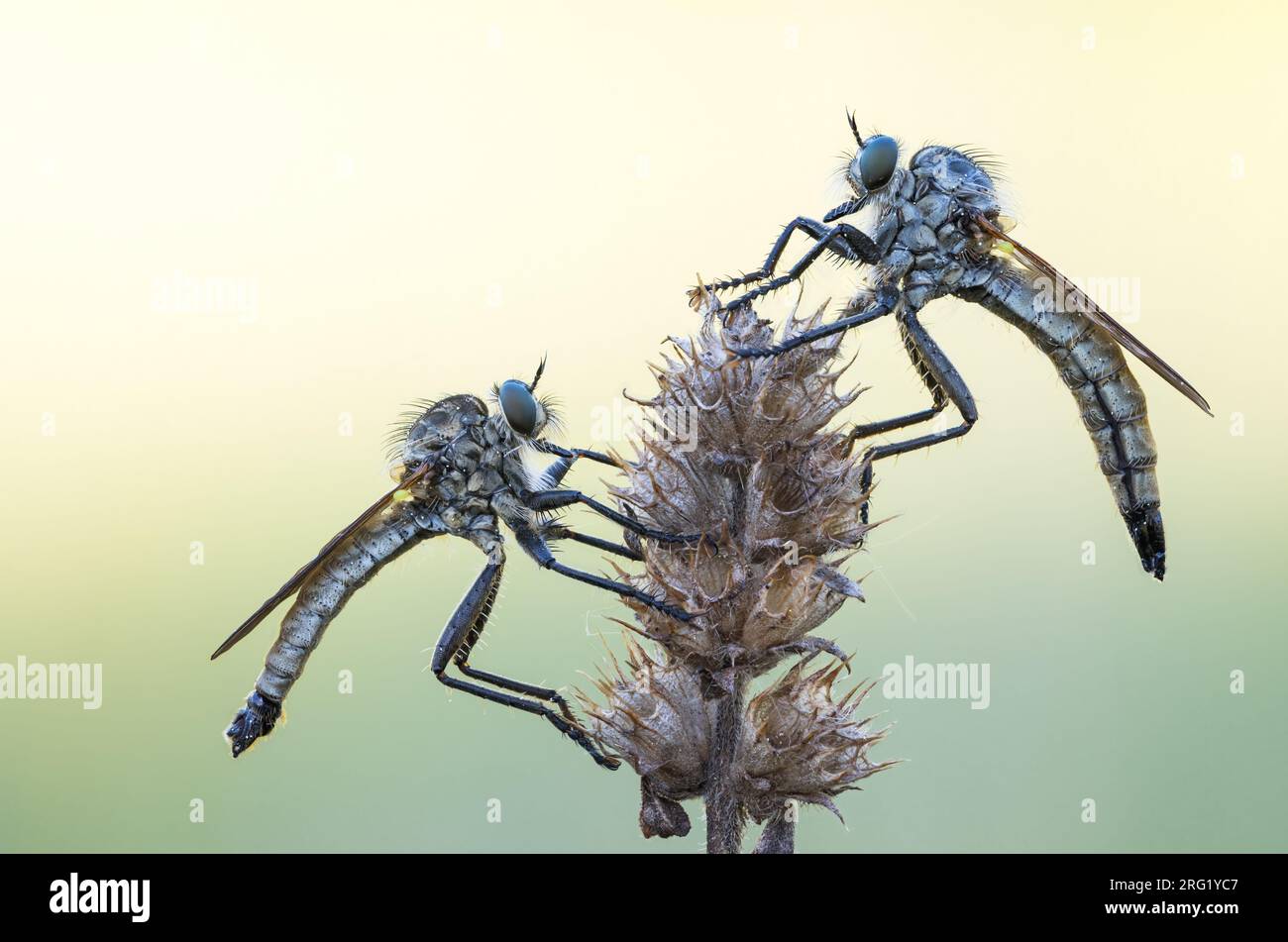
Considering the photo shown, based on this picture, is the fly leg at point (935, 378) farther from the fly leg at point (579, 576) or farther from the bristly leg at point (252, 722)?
the bristly leg at point (252, 722)

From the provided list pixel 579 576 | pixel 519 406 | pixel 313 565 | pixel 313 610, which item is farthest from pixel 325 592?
pixel 579 576

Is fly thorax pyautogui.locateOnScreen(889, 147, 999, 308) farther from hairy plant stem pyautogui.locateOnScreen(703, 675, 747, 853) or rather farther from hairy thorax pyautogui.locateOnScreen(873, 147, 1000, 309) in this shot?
hairy plant stem pyautogui.locateOnScreen(703, 675, 747, 853)

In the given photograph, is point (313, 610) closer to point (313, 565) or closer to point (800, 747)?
point (313, 565)

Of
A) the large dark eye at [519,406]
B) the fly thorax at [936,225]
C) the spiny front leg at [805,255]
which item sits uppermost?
the fly thorax at [936,225]

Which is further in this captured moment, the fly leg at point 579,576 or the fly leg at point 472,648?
the fly leg at point 472,648

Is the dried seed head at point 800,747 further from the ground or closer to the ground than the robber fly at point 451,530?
closer to the ground

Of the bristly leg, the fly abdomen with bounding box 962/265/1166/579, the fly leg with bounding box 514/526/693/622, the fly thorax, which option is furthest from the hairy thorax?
the bristly leg

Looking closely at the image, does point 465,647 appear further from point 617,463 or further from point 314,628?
point 617,463

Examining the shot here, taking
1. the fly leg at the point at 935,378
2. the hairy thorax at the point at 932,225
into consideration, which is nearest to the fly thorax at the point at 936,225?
the hairy thorax at the point at 932,225
